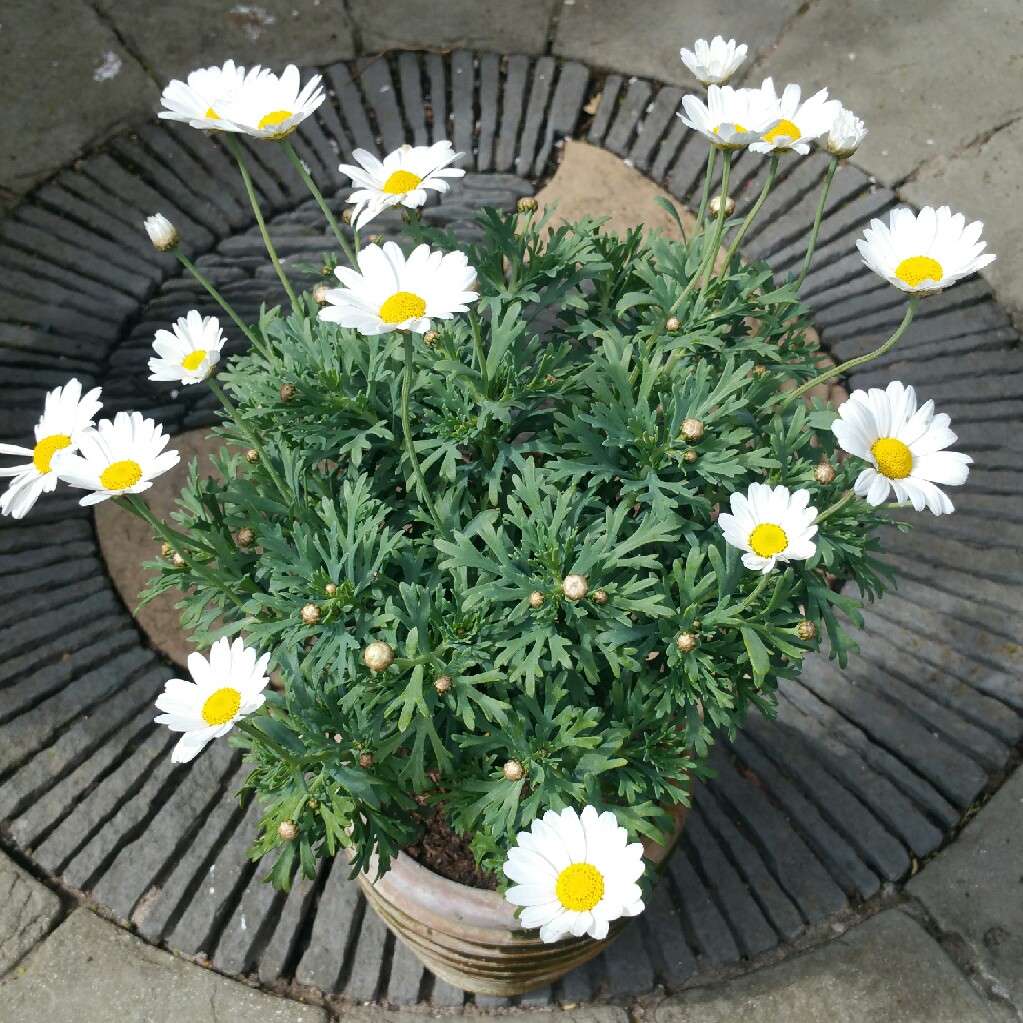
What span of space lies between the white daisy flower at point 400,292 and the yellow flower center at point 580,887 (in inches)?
25.1

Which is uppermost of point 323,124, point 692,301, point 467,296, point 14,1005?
point 323,124

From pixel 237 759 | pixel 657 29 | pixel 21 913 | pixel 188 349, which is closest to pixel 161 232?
pixel 188 349

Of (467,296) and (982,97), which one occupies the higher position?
(982,97)

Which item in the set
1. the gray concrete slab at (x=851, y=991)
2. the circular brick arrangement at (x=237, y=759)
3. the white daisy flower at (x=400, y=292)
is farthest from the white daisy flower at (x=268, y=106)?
the gray concrete slab at (x=851, y=991)

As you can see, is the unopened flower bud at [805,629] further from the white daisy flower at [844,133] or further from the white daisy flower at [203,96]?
the white daisy flower at [203,96]

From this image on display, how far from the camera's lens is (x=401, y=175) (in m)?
1.40

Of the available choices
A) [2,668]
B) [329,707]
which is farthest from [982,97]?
[2,668]

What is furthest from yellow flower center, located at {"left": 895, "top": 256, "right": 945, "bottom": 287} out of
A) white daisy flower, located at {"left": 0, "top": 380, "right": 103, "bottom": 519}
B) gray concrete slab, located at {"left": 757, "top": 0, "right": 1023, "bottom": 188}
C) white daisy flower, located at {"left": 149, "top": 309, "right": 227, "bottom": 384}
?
gray concrete slab, located at {"left": 757, "top": 0, "right": 1023, "bottom": 188}

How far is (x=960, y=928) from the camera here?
6.75 feet

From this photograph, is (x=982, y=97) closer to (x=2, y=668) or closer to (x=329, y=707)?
(x=329, y=707)

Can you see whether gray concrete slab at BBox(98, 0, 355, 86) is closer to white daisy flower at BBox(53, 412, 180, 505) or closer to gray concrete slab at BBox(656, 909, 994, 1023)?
white daisy flower at BBox(53, 412, 180, 505)

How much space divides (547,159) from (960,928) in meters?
2.32

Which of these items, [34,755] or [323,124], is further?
[323,124]

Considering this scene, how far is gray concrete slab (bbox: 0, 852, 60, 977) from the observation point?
6.59 ft
